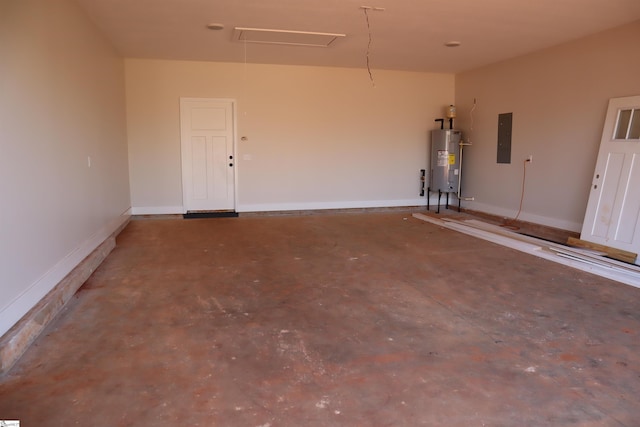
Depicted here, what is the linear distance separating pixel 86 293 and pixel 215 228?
3.13 metres

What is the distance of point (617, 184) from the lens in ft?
17.5

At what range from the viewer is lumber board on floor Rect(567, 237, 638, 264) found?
496 cm

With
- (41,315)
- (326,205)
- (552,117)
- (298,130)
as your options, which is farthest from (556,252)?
(41,315)

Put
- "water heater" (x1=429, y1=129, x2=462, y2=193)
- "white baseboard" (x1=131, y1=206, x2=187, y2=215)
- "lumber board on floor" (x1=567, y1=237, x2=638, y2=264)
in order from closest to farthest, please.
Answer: "lumber board on floor" (x1=567, y1=237, x2=638, y2=264), "white baseboard" (x1=131, y1=206, x2=187, y2=215), "water heater" (x1=429, y1=129, x2=462, y2=193)

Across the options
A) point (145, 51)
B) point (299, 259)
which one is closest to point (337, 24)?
point (299, 259)

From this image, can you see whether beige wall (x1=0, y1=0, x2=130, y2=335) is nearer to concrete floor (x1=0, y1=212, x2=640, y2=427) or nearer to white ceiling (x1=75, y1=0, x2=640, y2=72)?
concrete floor (x1=0, y1=212, x2=640, y2=427)

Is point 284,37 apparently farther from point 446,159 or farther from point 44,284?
point 44,284

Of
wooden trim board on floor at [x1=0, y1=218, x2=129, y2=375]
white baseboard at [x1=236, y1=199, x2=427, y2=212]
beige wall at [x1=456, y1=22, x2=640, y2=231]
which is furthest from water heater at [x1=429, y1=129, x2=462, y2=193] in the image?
wooden trim board on floor at [x1=0, y1=218, x2=129, y2=375]

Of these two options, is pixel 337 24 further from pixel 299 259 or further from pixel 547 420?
pixel 547 420

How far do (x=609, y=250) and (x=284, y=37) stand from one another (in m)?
5.03

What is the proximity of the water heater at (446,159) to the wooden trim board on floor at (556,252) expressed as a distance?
4.85ft

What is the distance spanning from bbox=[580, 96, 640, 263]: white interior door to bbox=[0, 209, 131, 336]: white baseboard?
598 centimetres

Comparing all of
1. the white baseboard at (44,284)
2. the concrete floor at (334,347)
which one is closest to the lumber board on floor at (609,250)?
the concrete floor at (334,347)

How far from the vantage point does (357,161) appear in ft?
28.3
